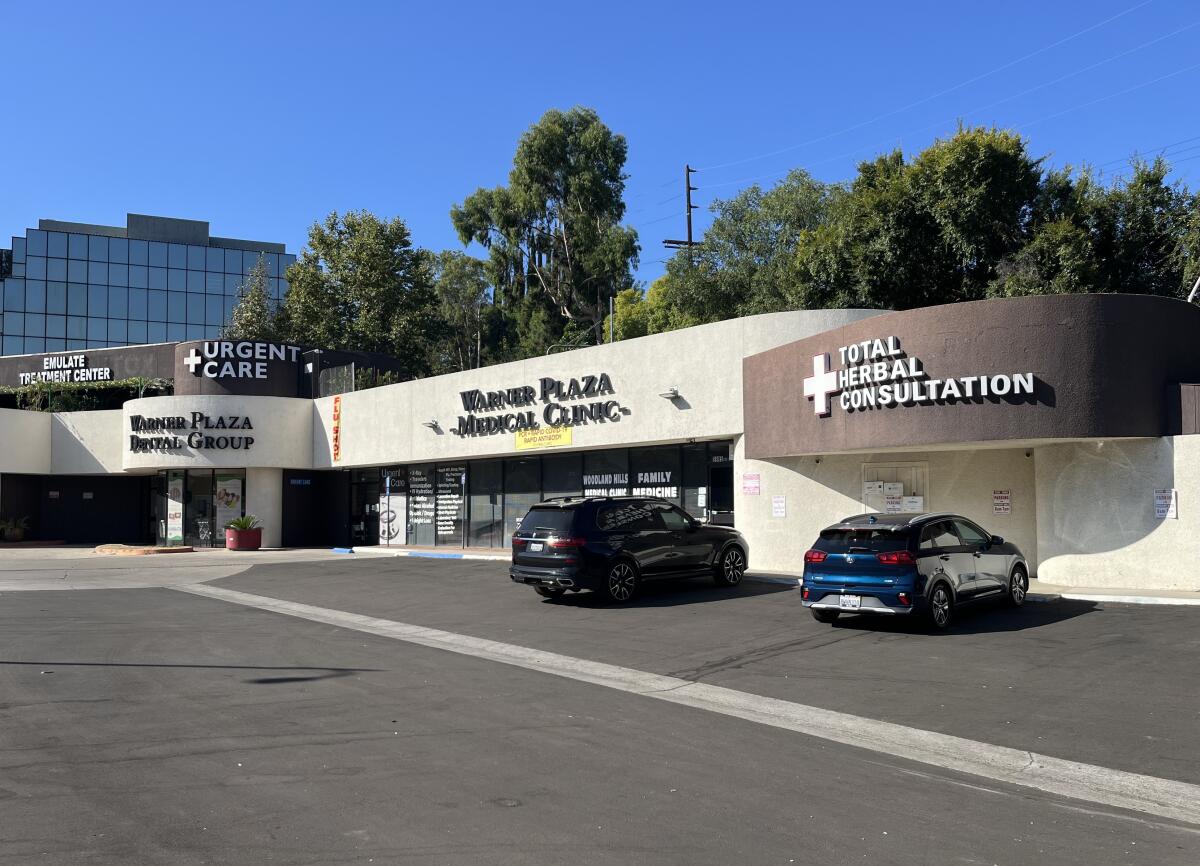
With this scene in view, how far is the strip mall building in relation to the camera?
50.6ft

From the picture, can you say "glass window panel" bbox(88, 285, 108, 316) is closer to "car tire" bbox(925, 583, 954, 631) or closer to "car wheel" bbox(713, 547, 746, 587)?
"car wheel" bbox(713, 547, 746, 587)

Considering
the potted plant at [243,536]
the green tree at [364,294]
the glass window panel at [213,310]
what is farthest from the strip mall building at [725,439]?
the glass window panel at [213,310]

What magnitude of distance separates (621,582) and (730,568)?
2.63m

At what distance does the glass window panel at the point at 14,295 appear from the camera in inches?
2766

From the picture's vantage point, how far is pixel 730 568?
59.1 ft

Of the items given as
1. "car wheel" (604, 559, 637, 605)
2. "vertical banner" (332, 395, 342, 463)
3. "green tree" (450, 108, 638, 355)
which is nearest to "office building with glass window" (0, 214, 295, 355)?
"green tree" (450, 108, 638, 355)

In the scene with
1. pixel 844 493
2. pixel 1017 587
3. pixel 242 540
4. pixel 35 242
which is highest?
pixel 35 242

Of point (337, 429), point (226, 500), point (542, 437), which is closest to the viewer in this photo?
point (542, 437)

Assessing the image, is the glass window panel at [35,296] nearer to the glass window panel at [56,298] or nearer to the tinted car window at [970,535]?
the glass window panel at [56,298]

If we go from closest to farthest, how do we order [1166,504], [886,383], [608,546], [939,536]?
[939,536] < [1166,504] < [608,546] < [886,383]

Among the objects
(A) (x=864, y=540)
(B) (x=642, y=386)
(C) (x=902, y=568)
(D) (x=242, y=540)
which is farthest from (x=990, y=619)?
(D) (x=242, y=540)

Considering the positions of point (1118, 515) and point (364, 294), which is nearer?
point (1118, 515)

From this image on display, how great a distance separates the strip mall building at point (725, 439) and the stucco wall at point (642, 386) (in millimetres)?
61

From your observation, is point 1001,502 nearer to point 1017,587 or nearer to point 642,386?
point 1017,587
